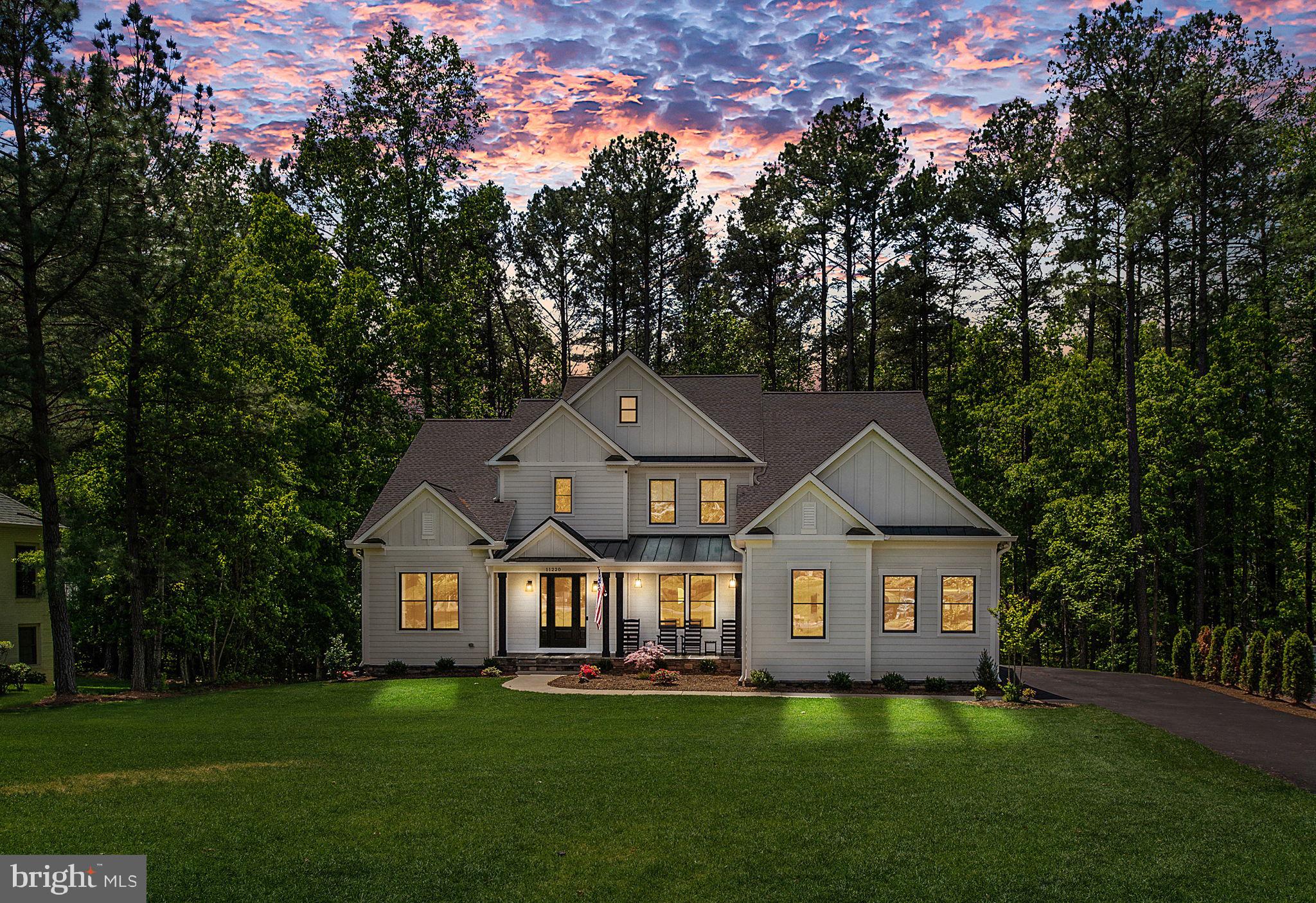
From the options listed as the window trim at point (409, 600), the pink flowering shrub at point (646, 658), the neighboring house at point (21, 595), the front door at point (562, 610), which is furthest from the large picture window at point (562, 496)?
the neighboring house at point (21, 595)

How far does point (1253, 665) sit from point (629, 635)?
50.7 ft

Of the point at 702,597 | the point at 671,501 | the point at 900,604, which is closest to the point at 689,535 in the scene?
the point at 671,501

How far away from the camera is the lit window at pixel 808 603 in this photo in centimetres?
2211

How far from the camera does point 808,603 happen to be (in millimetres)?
22188

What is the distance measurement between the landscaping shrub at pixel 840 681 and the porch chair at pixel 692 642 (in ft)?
14.1

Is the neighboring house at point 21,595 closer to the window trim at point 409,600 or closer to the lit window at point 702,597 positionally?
the window trim at point 409,600

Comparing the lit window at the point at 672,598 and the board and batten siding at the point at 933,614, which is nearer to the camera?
the board and batten siding at the point at 933,614

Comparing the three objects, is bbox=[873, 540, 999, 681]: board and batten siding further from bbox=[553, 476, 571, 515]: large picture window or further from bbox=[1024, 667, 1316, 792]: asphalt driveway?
bbox=[553, 476, 571, 515]: large picture window

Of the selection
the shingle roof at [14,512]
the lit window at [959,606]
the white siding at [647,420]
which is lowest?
the lit window at [959,606]

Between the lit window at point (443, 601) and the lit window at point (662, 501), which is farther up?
the lit window at point (662, 501)

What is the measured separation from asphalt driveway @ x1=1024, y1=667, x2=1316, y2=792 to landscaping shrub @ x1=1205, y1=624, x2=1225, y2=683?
890mm

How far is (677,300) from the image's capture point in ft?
139

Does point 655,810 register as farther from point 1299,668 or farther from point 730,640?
point 1299,668

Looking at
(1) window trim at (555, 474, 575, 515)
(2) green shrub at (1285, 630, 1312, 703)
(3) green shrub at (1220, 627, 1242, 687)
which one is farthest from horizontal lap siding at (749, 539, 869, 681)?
(3) green shrub at (1220, 627, 1242, 687)
